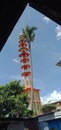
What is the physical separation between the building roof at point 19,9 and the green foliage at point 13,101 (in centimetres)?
2971

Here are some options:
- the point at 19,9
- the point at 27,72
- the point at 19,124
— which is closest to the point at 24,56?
the point at 27,72

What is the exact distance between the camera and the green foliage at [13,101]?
31109mm

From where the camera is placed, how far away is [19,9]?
1.39 meters

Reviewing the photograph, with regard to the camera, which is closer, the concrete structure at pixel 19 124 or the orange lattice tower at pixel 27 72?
the concrete structure at pixel 19 124

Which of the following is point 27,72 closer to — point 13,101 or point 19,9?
point 13,101

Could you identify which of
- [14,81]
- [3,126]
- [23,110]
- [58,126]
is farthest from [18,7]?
[14,81]

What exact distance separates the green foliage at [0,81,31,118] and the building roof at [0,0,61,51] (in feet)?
97.5

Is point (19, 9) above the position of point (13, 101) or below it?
above

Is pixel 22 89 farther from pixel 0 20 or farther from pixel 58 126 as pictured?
pixel 0 20

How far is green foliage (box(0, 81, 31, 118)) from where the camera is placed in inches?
1225

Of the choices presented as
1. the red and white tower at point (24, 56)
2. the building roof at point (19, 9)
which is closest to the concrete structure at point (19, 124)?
the building roof at point (19, 9)

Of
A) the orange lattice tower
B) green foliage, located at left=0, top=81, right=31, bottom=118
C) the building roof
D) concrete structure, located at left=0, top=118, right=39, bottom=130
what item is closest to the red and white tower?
the orange lattice tower

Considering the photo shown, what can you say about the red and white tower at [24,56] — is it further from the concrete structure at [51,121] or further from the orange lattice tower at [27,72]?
the concrete structure at [51,121]

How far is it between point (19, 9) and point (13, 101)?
31511 millimetres
